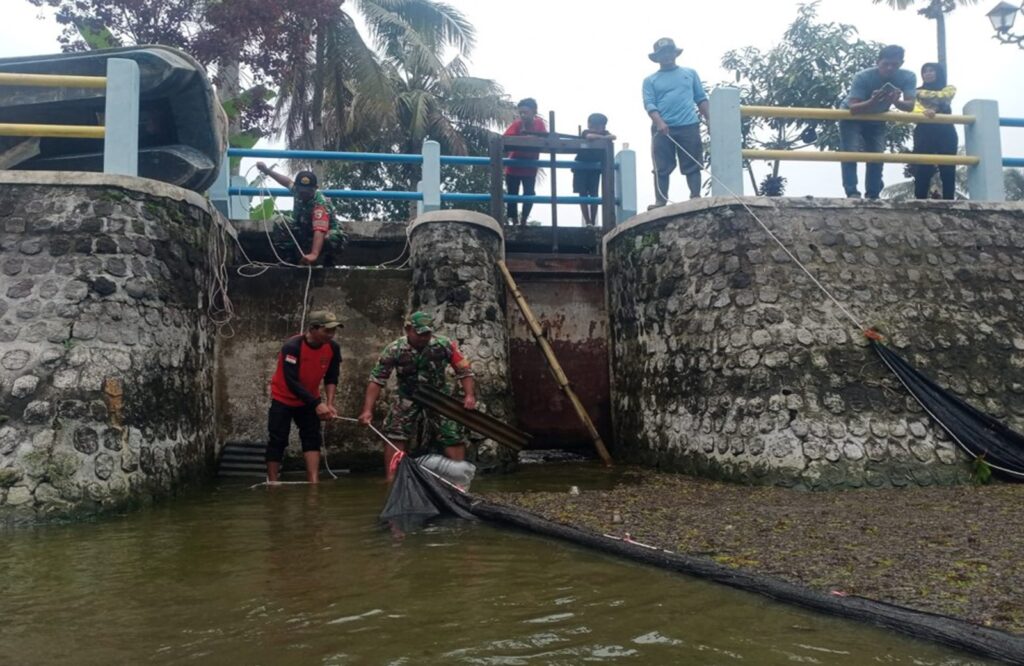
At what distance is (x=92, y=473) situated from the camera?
213 inches

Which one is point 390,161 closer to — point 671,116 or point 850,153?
point 671,116

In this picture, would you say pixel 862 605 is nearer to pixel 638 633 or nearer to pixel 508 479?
pixel 638 633

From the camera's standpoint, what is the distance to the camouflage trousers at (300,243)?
834 centimetres

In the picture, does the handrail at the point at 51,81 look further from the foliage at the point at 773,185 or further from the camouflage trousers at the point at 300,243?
the foliage at the point at 773,185

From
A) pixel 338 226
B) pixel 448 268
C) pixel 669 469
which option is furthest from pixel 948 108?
pixel 338 226

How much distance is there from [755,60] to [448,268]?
12.9m

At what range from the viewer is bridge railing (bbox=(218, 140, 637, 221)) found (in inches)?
348

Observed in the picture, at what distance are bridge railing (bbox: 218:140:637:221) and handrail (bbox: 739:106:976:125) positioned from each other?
2.41m

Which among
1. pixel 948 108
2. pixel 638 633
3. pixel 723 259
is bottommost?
pixel 638 633

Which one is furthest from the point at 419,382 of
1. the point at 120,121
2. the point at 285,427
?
the point at 120,121

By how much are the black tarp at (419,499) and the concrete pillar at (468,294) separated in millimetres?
2455

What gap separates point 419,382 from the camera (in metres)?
6.69

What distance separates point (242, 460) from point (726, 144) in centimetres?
524

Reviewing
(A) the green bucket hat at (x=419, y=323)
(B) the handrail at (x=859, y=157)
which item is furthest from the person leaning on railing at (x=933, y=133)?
(A) the green bucket hat at (x=419, y=323)
